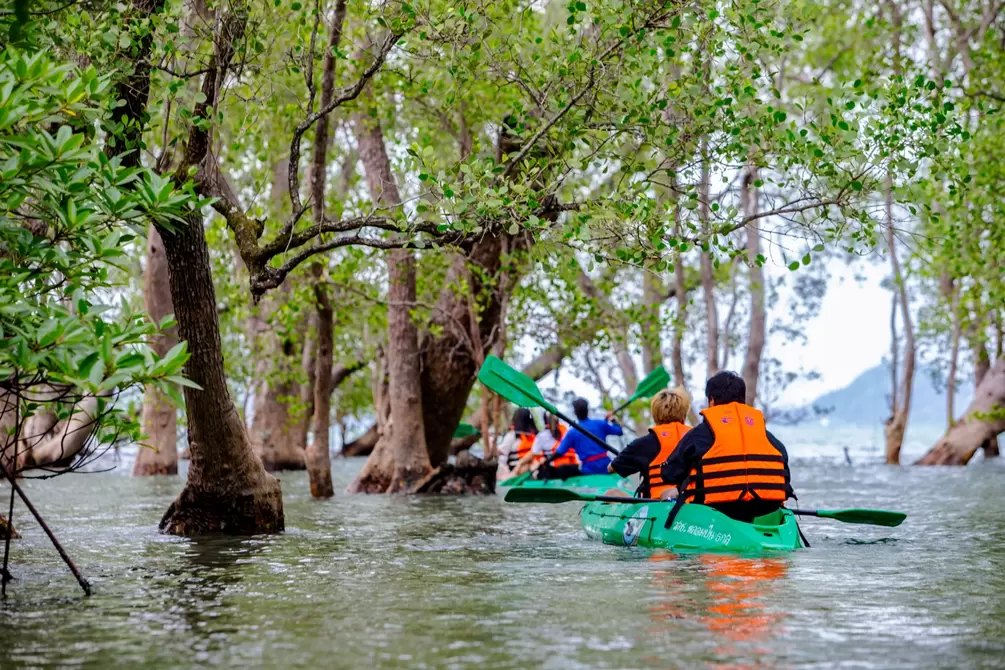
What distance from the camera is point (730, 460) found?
9.29 m

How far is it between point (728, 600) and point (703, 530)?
240 centimetres

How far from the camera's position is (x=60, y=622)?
6445mm

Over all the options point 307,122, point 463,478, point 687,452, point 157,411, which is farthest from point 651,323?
point 157,411

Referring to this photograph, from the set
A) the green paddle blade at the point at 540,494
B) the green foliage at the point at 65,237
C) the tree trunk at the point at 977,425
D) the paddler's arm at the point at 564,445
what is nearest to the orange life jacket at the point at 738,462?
the green paddle blade at the point at 540,494

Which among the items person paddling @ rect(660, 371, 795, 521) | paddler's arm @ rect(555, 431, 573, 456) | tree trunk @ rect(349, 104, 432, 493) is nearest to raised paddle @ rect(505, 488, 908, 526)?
person paddling @ rect(660, 371, 795, 521)

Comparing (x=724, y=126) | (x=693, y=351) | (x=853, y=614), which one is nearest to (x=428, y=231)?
(x=724, y=126)

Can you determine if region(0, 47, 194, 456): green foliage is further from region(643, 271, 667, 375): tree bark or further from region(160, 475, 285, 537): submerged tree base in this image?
region(643, 271, 667, 375): tree bark

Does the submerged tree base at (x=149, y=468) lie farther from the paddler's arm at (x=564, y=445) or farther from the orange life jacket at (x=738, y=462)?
the orange life jacket at (x=738, y=462)

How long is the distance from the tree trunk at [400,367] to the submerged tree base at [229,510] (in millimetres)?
6848

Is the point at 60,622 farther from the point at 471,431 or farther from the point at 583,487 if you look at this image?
the point at 471,431

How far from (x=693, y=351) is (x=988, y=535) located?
2981 cm

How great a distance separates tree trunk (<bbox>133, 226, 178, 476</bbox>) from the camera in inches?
843

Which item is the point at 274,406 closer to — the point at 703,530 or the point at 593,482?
the point at 593,482

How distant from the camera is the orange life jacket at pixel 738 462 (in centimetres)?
923
